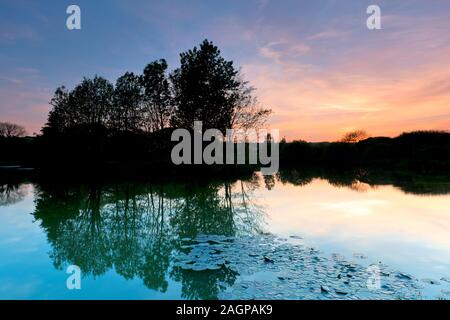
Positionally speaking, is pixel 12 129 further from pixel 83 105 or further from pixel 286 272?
pixel 286 272

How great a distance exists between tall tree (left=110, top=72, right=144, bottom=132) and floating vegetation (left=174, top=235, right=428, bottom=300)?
39.6m

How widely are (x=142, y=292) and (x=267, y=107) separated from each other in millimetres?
39345

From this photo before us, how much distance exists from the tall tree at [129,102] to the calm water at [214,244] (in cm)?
3037

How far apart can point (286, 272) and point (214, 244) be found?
2533mm

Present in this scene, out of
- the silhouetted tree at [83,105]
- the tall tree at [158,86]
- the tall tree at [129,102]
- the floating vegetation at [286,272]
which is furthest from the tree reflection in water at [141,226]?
the silhouetted tree at [83,105]

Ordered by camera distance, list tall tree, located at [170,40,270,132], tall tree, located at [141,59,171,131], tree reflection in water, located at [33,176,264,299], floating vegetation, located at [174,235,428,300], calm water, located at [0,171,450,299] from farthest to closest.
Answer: tall tree, located at [141,59,171,131], tall tree, located at [170,40,270,132], tree reflection in water, located at [33,176,264,299], calm water, located at [0,171,450,299], floating vegetation, located at [174,235,428,300]

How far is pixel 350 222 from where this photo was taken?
10719mm

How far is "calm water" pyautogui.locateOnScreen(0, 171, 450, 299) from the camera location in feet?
18.4

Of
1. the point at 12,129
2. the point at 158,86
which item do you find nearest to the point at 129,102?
the point at 158,86

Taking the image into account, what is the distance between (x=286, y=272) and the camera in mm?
6105

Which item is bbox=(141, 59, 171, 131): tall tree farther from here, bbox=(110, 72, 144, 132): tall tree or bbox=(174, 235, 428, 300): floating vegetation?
bbox=(174, 235, 428, 300): floating vegetation

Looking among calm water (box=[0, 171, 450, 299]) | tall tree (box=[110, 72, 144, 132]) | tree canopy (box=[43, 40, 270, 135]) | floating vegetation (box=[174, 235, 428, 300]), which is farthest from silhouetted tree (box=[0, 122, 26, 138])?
floating vegetation (box=[174, 235, 428, 300])
